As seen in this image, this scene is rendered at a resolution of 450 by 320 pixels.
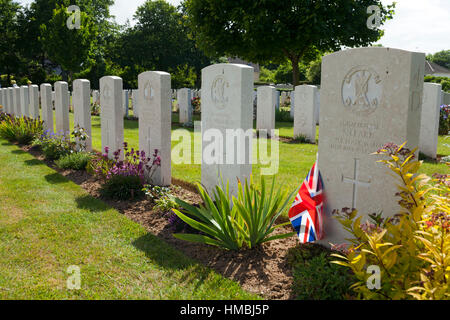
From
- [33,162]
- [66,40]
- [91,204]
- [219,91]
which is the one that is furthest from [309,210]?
[66,40]

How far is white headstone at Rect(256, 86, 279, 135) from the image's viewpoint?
12.8 meters

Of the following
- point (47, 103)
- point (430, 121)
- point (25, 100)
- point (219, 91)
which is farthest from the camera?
point (25, 100)

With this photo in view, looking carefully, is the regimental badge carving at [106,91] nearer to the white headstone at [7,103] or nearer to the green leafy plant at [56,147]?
the green leafy plant at [56,147]

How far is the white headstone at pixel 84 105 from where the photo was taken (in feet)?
28.9

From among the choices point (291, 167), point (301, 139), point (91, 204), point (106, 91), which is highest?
point (106, 91)

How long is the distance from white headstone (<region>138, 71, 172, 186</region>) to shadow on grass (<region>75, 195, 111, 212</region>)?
101 centimetres

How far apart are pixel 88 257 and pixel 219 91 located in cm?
252

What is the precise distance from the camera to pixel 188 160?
9.19 metres

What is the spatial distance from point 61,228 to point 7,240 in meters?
0.58

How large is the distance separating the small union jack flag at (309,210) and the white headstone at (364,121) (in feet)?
0.33

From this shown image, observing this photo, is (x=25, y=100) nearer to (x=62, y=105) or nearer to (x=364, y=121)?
(x=62, y=105)

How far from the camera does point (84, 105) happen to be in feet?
28.9

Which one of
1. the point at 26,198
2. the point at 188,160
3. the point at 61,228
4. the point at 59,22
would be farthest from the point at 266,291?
the point at 59,22
